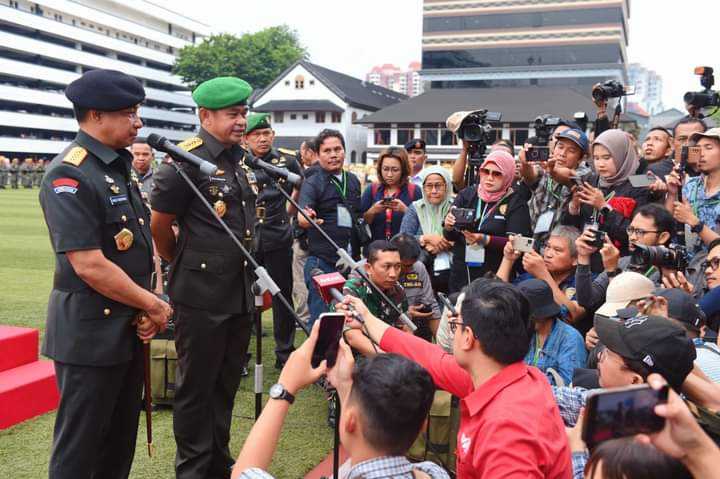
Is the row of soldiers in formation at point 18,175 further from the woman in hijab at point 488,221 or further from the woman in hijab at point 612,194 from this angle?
the woman in hijab at point 612,194

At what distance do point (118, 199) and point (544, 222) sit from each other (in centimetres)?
314

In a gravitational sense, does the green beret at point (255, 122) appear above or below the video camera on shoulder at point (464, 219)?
A: above

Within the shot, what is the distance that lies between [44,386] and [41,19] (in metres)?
55.1

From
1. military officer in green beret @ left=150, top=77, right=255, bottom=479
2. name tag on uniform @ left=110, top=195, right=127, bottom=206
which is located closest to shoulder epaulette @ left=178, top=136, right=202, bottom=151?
military officer in green beret @ left=150, top=77, right=255, bottom=479

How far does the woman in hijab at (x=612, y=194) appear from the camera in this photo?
428cm

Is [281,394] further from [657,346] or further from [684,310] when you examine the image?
[684,310]

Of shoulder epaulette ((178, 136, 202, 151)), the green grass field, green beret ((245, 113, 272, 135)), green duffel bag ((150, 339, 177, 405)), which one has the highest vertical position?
green beret ((245, 113, 272, 135))

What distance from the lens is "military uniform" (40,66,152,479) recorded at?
263 centimetres

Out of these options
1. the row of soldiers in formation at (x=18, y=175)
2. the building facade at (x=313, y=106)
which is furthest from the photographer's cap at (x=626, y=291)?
the building facade at (x=313, y=106)

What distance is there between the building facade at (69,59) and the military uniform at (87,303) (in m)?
48.4

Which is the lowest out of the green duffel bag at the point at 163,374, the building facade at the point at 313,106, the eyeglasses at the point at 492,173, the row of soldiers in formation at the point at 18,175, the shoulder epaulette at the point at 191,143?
the green duffel bag at the point at 163,374

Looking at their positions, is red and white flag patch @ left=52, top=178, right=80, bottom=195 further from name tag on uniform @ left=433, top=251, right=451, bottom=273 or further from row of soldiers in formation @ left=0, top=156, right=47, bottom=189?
row of soldiers in formation @ left=0, top=156, right=47, bottom=189

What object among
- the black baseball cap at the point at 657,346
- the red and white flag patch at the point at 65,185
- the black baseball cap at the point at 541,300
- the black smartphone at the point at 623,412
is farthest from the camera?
the black baseball cap at the point at 541,300

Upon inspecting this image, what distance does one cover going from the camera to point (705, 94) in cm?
541
